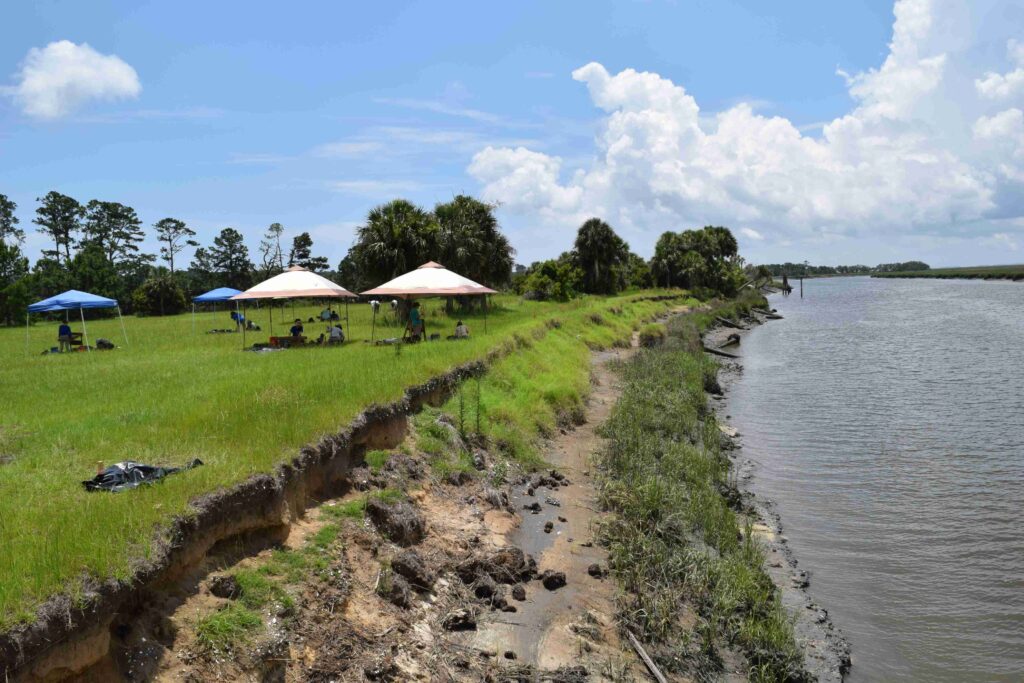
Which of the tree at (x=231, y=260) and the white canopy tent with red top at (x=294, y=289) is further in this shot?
the tree at (x=231, y=260)

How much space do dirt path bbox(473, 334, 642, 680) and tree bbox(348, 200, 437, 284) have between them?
21.3 metres

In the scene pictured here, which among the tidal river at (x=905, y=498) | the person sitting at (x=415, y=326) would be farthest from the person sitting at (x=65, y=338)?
the tidal river at (x=905, y=498)

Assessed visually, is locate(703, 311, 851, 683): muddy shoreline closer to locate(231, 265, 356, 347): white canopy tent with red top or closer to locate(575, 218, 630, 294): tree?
locate(231, 265, 356, 347): white canopy tent with red top

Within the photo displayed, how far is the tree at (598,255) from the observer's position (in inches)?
2463

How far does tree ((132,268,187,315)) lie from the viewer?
56500mm

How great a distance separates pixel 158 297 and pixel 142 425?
5291cm

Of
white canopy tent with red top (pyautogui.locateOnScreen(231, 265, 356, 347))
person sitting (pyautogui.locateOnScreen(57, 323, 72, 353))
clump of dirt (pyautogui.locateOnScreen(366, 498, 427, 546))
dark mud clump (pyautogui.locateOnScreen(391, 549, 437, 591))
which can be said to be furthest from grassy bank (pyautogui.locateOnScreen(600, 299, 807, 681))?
person sitting (pyautogui.locateOnScreen(57, 323, 72, 353))

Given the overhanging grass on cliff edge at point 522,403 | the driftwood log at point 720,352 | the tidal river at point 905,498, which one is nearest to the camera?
the tidal river at point 905,498

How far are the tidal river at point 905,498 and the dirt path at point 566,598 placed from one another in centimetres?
318

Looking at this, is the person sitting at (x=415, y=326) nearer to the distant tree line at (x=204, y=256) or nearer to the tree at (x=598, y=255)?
the distant tree line at (x=204, y=256)

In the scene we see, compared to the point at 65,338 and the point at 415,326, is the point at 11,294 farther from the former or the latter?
the point at 415,326

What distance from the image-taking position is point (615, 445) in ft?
49.6

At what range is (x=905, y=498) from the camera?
14.6m

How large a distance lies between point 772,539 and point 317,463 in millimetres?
7977
